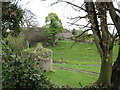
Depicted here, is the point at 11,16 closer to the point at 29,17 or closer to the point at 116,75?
the point at 116,75

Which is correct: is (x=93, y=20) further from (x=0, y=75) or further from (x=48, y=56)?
(x=48, y=56)

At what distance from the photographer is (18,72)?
6.54 ft

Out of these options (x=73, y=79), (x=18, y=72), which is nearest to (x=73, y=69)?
(x=73, y=79)

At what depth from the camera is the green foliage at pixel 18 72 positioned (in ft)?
6.49

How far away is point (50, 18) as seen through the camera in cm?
1883

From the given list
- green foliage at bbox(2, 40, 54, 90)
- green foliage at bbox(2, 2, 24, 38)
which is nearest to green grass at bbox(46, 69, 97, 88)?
green foliage at bbox(2, 2, 24, 38)

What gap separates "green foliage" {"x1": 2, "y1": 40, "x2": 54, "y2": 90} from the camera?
1.98 m

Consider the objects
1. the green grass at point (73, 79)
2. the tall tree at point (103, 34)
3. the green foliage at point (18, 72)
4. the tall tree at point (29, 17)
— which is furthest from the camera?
the green grass at point (73, 79)

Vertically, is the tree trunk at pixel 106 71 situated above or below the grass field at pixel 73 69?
above

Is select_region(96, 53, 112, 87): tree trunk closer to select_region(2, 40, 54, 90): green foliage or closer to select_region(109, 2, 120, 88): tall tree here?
select_region(109, 2, 120, 88): tall tree

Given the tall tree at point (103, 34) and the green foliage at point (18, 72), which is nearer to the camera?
the green foliage at point (18, 72)

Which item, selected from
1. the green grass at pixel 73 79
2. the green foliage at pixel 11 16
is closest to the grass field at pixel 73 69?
the green grass at pixel 73 79

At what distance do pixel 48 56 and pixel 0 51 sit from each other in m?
8.64

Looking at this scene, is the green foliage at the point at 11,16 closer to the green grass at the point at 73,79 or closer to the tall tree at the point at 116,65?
A: the tall tree at the point at 116,65
